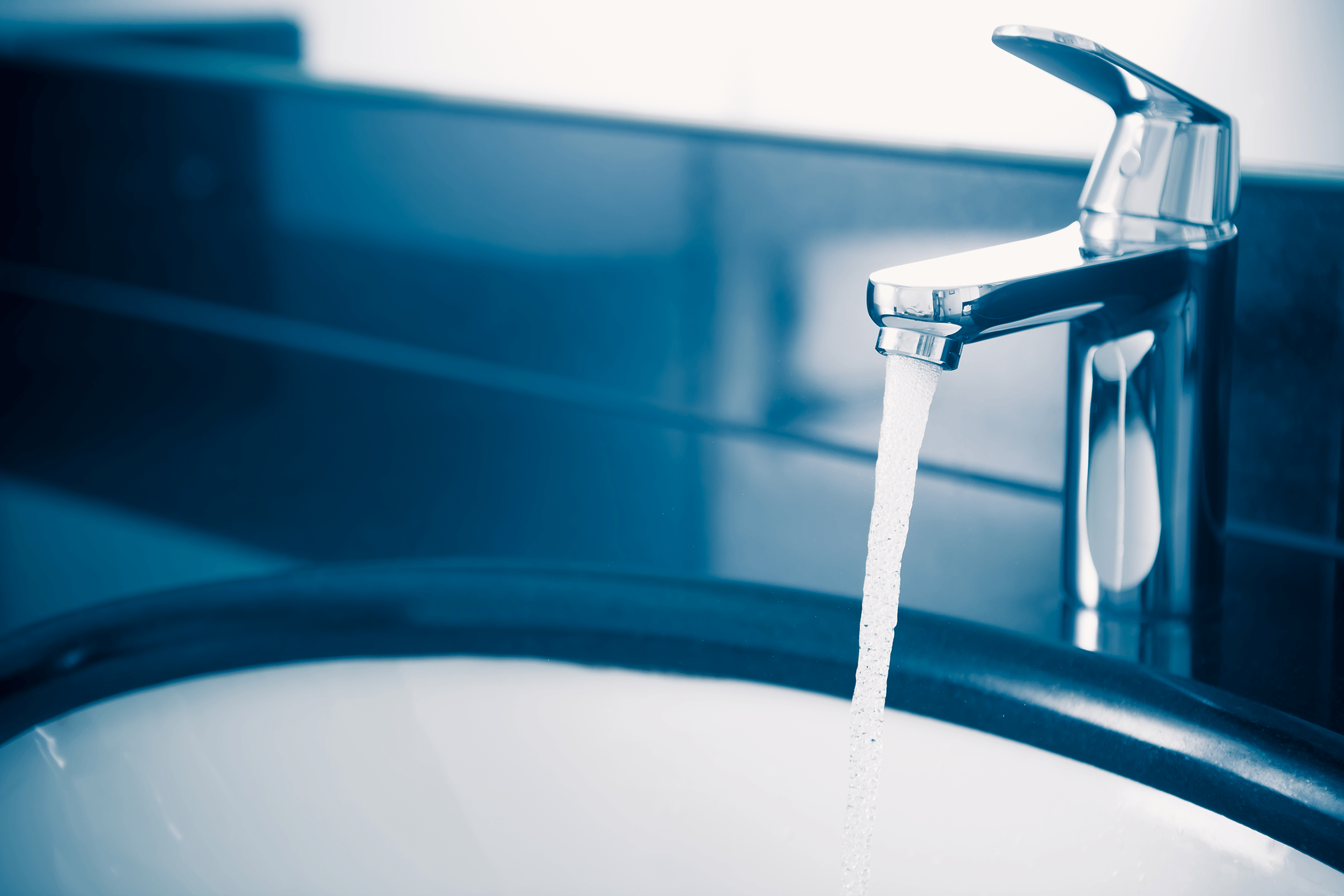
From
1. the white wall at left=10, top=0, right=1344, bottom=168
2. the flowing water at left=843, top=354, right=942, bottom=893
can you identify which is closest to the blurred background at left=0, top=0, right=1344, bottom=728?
the white wall at left=10, top=0, right=1344, bottom=168

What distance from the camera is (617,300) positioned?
74 cm

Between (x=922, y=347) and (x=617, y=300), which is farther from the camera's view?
(x=617, y=300)

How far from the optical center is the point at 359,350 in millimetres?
883

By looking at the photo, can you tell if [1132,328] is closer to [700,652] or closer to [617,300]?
[700,652]

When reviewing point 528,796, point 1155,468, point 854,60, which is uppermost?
point 854,60

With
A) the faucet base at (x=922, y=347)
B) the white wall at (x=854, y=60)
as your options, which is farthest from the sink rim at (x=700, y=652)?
the white wall at (x=854, y=60)

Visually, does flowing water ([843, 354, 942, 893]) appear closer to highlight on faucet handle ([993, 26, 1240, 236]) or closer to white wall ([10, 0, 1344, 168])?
highlight on faucet handle ([993, 26, 1240, 236])

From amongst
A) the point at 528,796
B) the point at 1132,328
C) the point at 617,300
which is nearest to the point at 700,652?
the point at 528,796

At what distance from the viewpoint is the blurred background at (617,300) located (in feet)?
1.75

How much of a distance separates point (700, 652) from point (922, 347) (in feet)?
0.56

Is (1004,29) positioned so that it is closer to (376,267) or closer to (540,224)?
(540,224)

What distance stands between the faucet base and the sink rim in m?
0.13

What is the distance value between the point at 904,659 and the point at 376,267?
502 mm

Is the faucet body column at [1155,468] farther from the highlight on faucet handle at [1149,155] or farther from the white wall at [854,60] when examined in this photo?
the white wall at [854,60]
